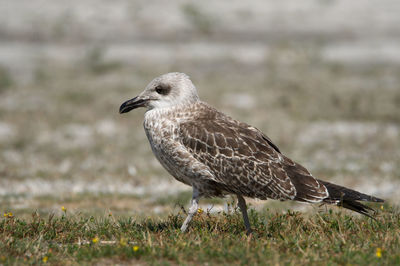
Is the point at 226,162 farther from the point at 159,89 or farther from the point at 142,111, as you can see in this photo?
the point at 142,111

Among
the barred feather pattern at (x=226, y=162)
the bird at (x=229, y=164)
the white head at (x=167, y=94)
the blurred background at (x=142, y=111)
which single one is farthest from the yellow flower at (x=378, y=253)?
the white head at (x=167, y=94)

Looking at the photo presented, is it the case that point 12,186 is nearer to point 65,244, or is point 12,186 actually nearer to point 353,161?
point 65,244

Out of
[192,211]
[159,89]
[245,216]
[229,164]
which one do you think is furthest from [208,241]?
[159,89]

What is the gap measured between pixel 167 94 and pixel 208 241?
7.03 feet

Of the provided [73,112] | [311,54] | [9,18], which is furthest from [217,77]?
[9,18]

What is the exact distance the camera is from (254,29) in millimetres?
48719

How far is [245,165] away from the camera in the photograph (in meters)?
7.17

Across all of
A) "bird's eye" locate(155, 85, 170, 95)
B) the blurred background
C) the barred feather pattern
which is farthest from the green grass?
"bird's eye" locate(155, 85, 170, 95)

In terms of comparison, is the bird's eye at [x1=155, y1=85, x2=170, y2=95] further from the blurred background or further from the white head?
the blurred background

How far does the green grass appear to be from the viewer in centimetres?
612

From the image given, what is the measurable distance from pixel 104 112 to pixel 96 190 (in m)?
8.28

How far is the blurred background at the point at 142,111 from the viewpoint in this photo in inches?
537

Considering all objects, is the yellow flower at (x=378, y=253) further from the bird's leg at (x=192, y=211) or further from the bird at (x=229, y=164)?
the bird's leg at (x=192, y=211)

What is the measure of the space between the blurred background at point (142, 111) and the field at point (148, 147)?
7 centimetres
